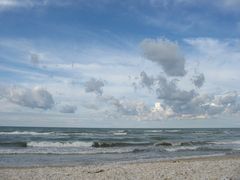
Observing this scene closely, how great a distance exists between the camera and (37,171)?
16.1 meters

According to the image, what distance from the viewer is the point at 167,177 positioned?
46.0 feet

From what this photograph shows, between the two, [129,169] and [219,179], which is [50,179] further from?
[219,179]

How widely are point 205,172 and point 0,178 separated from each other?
8.09 m

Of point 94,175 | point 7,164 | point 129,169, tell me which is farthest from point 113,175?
point 7,164

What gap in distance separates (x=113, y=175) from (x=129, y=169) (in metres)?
2.04

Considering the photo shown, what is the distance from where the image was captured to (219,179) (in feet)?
42.7

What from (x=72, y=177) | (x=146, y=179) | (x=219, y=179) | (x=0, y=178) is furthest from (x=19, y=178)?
(x=219, y=179)

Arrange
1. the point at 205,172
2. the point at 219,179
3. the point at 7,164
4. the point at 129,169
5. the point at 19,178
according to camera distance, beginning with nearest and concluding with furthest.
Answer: the point at 219,179 < the point at 19,178 < the point at 205,172 < the point at 129,169 < the point at 7,164

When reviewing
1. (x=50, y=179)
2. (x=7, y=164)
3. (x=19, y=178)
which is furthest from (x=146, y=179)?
(x=7, y=164)

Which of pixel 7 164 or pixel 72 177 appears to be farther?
pixel 7 164

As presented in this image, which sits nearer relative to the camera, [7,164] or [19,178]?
[19,178]

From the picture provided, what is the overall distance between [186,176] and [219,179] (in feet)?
4.81

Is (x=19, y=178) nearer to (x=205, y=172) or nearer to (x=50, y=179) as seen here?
(x=50, y=179)

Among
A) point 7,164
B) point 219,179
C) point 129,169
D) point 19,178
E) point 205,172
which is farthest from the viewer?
point 7,164
